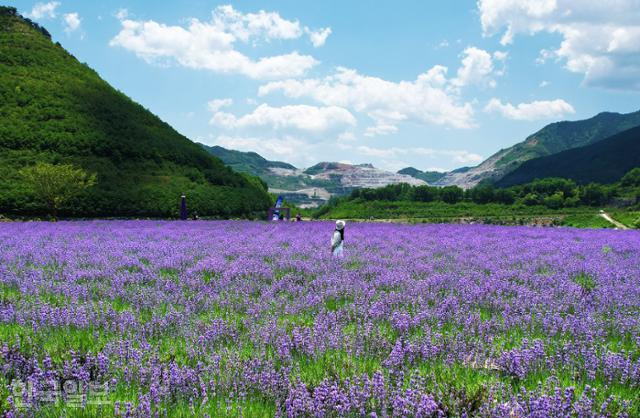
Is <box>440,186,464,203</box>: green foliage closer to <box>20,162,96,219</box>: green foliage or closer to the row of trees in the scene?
the row of trees

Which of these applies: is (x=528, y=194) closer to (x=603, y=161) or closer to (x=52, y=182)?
(x=52, y=182)

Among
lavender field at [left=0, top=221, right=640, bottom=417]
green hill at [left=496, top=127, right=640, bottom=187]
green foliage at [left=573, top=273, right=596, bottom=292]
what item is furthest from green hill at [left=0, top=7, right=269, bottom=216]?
green hill at [left=496, top=127, right=640, bottom=187]

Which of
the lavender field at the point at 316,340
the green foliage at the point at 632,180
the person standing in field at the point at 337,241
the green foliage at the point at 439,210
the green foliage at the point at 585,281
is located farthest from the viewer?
the green foliage at the point at 632,180

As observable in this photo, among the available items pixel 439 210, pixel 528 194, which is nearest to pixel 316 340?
pixel 439 210

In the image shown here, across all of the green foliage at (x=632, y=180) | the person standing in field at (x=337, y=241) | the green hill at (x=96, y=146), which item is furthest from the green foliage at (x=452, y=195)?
the person standing in field at (x=337, y=241)

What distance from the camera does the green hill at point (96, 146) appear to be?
32.9 m

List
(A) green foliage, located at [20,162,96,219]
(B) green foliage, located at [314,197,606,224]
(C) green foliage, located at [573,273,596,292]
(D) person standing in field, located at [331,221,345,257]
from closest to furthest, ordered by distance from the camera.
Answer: (C) green foliage, located at [573,273,596,292]
(D) person standing in field, located at [331,221,345,257]
(A) green foliage, located at [20,162,96,219]
(B) green foliage, located at [314,197,606,224]

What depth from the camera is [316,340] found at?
13.8ft

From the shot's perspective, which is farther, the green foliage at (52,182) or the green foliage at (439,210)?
the green foliage at (439,210)

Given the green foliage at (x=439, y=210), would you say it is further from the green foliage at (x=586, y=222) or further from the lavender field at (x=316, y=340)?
the lavender field at (x=316, y=340)

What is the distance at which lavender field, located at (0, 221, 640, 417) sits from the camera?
10.1 ft

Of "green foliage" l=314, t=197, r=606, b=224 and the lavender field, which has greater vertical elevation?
the lavender field

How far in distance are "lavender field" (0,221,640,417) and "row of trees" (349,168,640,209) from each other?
61.5 metres

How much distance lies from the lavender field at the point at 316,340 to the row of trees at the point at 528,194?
61.5 meters
